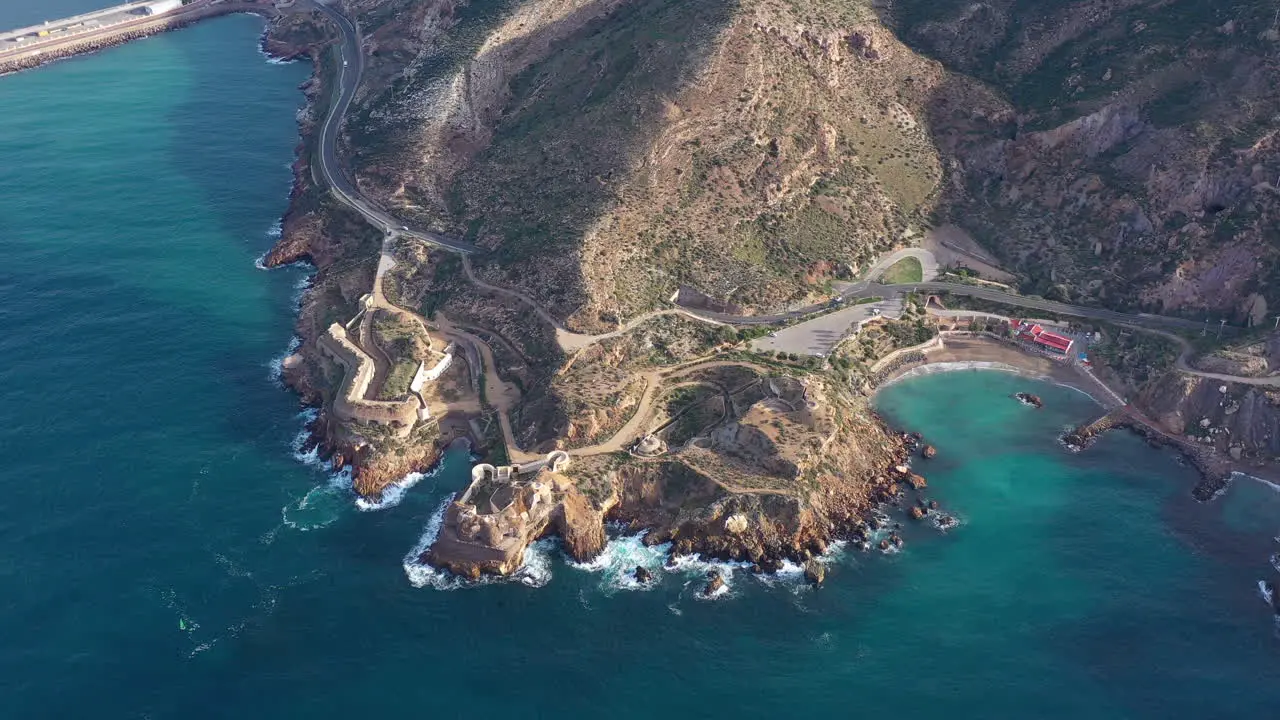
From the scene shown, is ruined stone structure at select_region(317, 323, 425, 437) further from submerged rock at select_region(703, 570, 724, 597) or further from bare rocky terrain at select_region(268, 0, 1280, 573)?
submerged rock at select_region(703, 570, 724, 597)

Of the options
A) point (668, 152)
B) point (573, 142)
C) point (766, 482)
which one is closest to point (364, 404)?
point (766, 482)

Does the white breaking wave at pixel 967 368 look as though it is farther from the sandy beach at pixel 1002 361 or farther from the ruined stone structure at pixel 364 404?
the ruined stone structure at pixel 364 404

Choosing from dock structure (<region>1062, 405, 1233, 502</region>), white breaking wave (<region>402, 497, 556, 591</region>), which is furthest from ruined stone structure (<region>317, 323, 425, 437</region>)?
dock structure (<region>1062, 405, 1233, 502</region>)

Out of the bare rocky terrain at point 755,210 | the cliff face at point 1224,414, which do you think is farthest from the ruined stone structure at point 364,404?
the cliff face at point 1224,414

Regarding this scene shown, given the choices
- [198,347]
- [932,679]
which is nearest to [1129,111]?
[932,679]

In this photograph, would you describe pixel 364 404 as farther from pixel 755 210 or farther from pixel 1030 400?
pixel 1030 400
